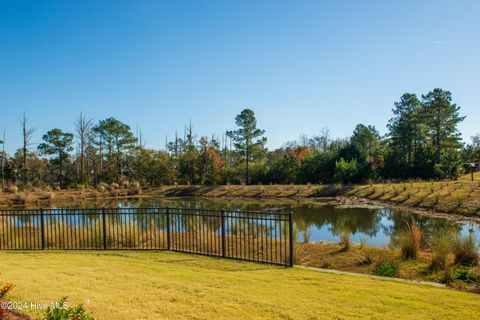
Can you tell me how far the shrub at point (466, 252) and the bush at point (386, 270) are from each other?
1549mm

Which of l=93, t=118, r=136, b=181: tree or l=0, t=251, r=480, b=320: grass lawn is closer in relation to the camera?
l=0, t=251, r=480, b=320: grass lawn

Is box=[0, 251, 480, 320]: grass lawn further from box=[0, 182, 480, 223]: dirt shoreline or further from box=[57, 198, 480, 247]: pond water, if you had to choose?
box=[0, 182, 480, 223]: dirt shoreline

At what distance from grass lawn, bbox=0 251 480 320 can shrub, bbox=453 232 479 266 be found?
267cm

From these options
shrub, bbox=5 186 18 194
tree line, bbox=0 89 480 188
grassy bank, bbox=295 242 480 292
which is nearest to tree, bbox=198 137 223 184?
tree line, bbox=0 89 480 188

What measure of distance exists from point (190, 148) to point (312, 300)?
42.7 meters

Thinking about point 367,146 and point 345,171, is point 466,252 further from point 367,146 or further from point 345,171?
point 367,146

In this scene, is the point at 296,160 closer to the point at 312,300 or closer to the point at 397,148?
the point at 397,148

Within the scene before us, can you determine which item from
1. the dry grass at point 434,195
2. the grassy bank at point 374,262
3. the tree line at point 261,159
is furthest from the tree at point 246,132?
the grassy bank at point 374,262

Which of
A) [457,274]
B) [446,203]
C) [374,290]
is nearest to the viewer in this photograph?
[374,290]

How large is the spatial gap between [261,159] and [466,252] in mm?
43460

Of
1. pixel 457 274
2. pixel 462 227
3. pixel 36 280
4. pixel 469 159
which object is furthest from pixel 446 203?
pixel 469 159

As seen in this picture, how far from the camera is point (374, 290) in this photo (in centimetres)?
592

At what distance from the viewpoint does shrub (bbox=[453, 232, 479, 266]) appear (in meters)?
8.11

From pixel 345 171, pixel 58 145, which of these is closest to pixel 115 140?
pixel 58 145
